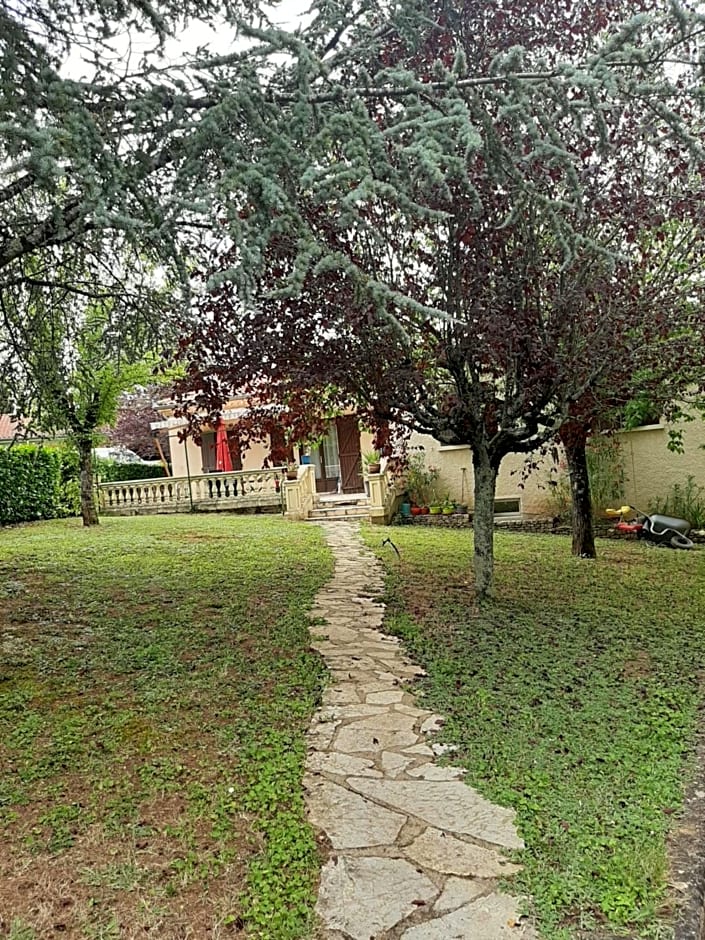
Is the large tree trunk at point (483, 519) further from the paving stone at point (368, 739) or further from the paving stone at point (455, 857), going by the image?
the paving stone at point (455, 857)

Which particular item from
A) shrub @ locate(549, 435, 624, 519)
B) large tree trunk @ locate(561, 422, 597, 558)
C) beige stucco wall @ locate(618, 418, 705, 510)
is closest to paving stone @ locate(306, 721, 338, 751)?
large tree trunk @ locate(561, 422, 597, 558)

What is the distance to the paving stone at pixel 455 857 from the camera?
2.78m

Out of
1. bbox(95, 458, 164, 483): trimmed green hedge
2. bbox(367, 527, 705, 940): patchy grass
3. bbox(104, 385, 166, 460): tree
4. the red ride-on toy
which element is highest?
bbox(104, 385, 166, 460): tree

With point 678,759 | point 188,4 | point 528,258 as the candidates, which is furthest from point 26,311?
point 678,759

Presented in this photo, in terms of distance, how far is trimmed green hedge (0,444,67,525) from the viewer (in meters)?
15.7

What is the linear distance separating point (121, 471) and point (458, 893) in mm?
21739

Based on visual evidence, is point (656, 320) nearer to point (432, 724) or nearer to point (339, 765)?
point (432, 724)

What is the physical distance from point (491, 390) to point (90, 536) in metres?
9.16

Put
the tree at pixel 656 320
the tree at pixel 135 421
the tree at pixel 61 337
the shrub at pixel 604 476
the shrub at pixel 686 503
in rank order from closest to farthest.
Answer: the tree at pixel 656 320 → the tree at pixel 61 337 → the shrub at pixel 686 503 → the shrub at pixel 604 476 → the tree at pixel 135 421

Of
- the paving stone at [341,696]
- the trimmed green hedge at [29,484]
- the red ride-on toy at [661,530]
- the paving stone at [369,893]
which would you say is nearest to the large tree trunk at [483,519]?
the paving stone at [341,696]

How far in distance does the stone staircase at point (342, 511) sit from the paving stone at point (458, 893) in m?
13.4

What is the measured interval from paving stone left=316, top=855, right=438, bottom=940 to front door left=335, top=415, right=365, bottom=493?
1938 cm

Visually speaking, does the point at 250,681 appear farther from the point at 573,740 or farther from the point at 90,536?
the point at 90,536

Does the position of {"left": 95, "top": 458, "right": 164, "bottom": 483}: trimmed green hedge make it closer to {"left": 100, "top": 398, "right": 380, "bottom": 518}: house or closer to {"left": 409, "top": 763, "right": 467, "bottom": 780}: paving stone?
{"left": 100, "top": 398, "right": 380, "bottom": 518}: house
